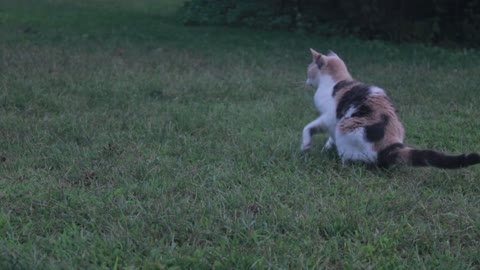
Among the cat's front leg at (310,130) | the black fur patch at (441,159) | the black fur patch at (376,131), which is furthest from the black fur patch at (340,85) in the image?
the black fur patch at (441,159)

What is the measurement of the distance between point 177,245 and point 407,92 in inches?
209

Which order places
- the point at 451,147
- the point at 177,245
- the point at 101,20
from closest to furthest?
the point at 177,245, the point at 451,147, the point at 101,20

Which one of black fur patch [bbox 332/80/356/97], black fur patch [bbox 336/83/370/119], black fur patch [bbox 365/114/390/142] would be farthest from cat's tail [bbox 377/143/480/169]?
black fur patch [bbox 332/80/356/97]

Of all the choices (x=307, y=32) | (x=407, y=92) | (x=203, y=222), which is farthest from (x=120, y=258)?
(x=307, y=32)

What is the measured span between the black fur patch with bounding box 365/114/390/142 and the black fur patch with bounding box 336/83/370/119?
30 centimetres

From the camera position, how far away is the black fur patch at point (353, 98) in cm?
494

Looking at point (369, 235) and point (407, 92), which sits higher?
point (369, 235)

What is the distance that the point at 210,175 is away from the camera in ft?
14.6

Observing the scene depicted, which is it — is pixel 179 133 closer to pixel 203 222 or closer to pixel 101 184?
pixel 101 184

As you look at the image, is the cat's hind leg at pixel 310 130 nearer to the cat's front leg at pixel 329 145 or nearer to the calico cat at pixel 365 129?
the calico cat at pixel 365 129

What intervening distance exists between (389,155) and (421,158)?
0.95 ft

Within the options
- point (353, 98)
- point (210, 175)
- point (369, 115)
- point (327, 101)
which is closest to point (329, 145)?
point (327, 101)

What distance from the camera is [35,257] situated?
309 centimetres

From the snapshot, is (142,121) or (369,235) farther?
(142,121)
